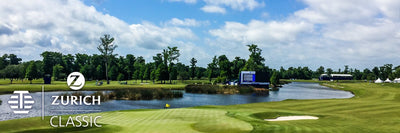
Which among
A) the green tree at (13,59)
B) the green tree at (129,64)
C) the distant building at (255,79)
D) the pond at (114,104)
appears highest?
the green tree at (13,59)

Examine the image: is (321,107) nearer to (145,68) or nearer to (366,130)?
(366,130)

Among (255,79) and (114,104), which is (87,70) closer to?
(255,79)

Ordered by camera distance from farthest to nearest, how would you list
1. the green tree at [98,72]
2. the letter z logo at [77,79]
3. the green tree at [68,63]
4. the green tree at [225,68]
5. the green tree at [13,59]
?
the green tree at [13,59], the green tree at [68,63], the green tree at [98,72], the green tree at [225,68], the letter z logo at [77,79]

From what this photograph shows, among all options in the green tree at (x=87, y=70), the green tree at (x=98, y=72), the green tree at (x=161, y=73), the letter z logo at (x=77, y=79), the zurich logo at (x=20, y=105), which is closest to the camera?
the letter z logo at (x=77, y=79)

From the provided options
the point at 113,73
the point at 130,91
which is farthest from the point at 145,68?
the point at 130,91

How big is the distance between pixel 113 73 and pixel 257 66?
193ft

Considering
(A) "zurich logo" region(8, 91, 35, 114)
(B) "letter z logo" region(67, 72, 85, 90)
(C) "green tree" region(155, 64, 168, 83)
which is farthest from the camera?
(C) "green tree" region(155, 64, 168, 83)

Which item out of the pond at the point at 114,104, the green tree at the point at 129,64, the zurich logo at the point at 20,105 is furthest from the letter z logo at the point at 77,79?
the green tree at the point at 129,64

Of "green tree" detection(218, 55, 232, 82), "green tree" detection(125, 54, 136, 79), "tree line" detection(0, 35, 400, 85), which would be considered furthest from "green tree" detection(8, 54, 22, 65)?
"green tree" detection(218, 55, 232, 82)

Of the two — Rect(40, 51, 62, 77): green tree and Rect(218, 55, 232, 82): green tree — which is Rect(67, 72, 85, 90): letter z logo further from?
Rect(40, 51, 62, 77): green tree

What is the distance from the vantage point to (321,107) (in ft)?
99.9

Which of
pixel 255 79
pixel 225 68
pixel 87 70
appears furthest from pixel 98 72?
pixel 255 79

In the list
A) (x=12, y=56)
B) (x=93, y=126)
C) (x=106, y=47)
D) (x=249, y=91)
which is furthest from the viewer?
(x=12, y=56)

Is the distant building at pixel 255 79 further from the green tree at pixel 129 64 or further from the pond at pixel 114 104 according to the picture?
the green tree at pixel 129 64
